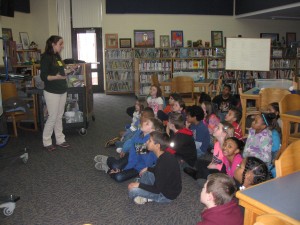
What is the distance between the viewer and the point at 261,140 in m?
3.50

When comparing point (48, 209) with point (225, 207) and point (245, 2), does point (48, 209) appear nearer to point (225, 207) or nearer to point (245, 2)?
point (225, 207)

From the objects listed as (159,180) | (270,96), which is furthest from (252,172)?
(270,96)

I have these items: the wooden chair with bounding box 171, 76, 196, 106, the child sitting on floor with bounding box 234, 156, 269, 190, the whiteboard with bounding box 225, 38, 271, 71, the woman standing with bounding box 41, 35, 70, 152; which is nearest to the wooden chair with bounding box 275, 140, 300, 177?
the child sitting on floor with bounding box 234, 156, 269, 190

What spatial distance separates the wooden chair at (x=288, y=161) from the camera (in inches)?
69.2

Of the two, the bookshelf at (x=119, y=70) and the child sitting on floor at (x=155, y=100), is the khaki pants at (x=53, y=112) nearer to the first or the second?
the child sitting on floor at (x=155, y=100)

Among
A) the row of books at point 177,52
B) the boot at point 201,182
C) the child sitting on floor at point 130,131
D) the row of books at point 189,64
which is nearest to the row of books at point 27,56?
the row of books at point 177,52

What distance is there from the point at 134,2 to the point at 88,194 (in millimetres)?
8677

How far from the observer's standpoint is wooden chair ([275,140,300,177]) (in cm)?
176

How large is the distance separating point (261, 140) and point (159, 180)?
1.31 metres

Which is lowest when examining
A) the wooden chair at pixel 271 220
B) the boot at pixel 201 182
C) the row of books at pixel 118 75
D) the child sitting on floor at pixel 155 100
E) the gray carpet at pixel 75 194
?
the gray carpet at pixel 75 194

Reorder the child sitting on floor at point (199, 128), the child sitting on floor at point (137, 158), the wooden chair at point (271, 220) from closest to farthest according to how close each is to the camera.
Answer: the wooden chair at point (271, 220) → the child sitting on floor at point (137, 158) → the child sitting on floor at point (199, 128)

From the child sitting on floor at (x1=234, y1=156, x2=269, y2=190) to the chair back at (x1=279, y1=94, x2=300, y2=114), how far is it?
1.22 meters

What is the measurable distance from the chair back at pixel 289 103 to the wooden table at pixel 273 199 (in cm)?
231

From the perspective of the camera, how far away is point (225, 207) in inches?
74.3
